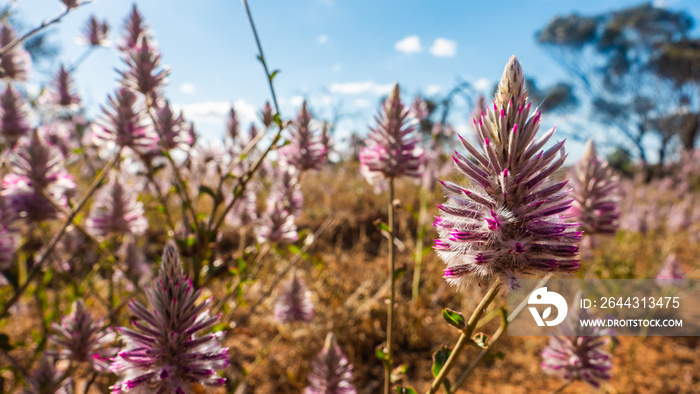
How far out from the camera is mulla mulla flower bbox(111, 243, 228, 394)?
106cm

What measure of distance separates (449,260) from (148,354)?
0.87 meters

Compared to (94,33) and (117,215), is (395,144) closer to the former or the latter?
(117,215)

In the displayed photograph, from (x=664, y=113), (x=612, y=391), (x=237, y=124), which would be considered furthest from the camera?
(x=664, y=113)

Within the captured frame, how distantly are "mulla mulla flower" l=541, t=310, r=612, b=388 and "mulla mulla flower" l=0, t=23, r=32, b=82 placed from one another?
14.7 ft

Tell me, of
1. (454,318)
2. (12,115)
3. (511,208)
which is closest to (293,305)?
(454,318)

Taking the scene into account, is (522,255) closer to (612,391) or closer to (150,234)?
(612,391)

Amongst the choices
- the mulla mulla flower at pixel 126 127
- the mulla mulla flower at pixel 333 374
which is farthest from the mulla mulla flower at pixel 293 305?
the mulla mulla flower at pixel 126 127

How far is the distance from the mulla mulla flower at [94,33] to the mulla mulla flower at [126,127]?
1.66 metres

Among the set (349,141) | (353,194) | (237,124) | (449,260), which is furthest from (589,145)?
(349,141)

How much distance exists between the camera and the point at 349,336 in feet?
12.3

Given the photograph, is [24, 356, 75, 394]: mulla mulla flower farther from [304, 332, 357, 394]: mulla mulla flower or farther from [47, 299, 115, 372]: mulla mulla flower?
[304, 332, 357, 394]: mulla mulla flower

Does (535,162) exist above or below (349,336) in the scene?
above

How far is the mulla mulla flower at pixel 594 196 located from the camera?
88.8 inches

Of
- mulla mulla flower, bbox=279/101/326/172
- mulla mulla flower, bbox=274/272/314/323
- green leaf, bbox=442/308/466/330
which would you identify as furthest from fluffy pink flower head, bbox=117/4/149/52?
green leaf, bbox=442/308/466/330
